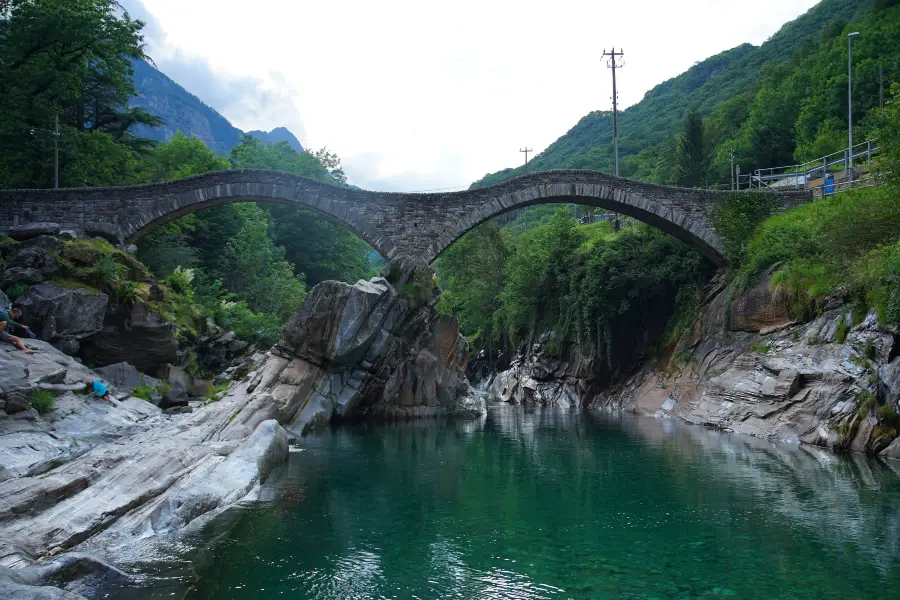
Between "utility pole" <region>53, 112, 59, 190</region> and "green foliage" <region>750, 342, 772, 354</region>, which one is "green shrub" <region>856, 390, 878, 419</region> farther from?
"utility pole" <region>53, 112, 59, 190</region>

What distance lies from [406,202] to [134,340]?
11.8 m

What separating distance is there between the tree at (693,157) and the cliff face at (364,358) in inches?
1127

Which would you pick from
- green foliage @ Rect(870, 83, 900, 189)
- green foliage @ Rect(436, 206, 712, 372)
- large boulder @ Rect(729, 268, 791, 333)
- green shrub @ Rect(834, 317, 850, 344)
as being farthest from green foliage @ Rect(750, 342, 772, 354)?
green foliage @ Rect(436, 206, 712, 372)

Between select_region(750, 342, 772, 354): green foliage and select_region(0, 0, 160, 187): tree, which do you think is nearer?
select_region(750, 342, 772, 354): green foliage

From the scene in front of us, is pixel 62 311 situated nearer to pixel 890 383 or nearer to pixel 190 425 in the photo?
pixel 190 425

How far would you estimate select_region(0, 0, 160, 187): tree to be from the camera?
2608 centimetres

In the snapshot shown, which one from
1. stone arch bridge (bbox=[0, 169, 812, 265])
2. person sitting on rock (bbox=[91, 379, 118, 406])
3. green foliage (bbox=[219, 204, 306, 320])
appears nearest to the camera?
person sitting on rock (bbox=[91, 379, 118, 406])

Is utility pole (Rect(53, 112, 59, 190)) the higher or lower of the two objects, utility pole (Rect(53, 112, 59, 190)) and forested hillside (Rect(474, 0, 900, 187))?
the lower

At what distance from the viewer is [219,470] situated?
420 inches

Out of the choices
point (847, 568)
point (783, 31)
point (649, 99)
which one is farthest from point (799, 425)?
point (649, 99)

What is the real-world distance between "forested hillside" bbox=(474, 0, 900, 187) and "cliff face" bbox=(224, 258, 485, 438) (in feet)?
89.8

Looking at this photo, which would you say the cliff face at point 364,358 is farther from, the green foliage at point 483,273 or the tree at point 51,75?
the green foliage at point 483,273

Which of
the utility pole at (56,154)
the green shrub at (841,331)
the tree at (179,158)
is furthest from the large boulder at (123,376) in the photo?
the tree at (179,158)

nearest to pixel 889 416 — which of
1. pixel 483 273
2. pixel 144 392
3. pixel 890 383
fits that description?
pixel 890 383
